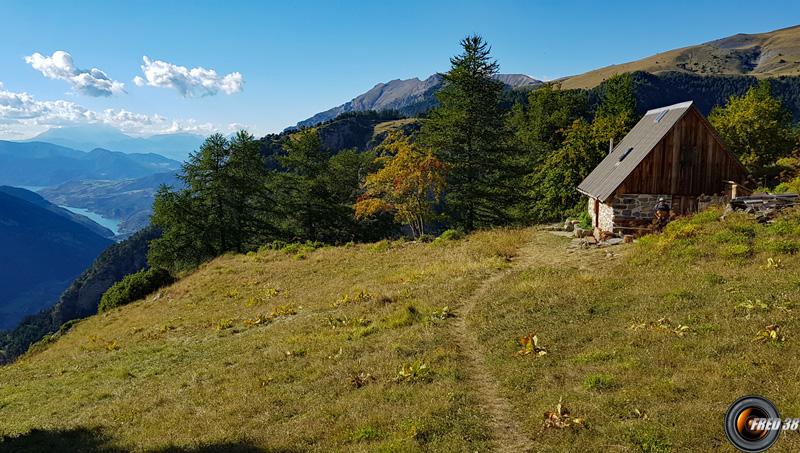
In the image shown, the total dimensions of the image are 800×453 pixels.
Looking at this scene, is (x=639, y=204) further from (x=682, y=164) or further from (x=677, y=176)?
(x=682, y=164)

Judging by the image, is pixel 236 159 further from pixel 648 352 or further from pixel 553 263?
pixel 648 352

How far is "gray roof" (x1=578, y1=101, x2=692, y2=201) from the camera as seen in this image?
24781 millimetres

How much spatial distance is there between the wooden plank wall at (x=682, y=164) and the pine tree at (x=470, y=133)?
721 inches

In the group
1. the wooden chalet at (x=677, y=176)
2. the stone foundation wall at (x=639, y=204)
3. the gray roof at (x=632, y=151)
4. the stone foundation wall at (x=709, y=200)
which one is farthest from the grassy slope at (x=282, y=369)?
the stone foundation wall at (x=709, y=200)

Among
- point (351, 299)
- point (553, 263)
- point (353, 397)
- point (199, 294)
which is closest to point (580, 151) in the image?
point (553, 263)

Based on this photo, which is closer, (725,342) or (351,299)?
(725,342)

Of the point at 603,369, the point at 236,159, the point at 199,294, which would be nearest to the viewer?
the point at 603,369

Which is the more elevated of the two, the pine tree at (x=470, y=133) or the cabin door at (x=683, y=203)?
the pine tree at (x=470, y=133)

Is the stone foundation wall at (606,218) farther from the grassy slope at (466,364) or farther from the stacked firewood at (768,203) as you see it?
the stacked firewood at (768,203)

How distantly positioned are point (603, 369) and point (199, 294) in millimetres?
26060

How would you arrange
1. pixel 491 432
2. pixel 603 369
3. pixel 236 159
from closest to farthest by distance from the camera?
pixel 491 432 → pixel 603 369 → pixel 236 159

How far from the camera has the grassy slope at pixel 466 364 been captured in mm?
8680

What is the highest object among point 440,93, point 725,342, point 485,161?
point 440,93

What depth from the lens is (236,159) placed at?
56406 millimetres
